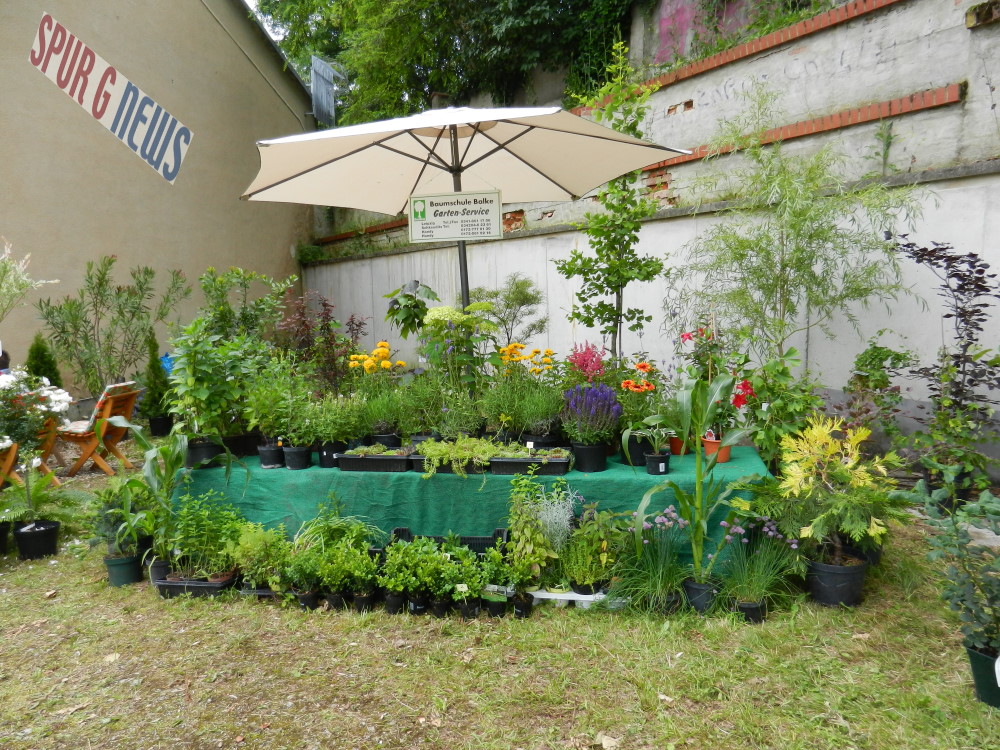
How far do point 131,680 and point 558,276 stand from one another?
616 cm

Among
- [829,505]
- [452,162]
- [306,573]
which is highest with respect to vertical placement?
[452,162]

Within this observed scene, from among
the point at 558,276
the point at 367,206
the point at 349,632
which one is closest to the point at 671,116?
the point at 558,276

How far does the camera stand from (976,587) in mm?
2541

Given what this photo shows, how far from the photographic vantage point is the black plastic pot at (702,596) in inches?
127

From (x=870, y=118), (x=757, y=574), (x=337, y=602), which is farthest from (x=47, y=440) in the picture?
(x=870, y=118)

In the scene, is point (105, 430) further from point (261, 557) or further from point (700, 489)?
point (700, 489)

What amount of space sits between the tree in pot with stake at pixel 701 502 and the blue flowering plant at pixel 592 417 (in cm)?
41

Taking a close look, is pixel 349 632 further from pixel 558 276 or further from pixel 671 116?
pixel 671 116

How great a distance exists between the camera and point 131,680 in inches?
115

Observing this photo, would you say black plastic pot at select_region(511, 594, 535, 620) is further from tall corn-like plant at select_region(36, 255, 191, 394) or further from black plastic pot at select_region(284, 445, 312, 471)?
→ tall corn-like plant at select_region(36, 255, 191, 394)

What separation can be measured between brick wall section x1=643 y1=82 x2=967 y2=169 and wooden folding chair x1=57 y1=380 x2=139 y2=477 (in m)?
5.23

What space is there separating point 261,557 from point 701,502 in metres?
2.32

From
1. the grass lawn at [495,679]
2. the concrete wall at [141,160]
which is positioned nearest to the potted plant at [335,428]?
the grass lawn at [495,679]

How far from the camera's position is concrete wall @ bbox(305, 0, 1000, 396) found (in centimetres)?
458
